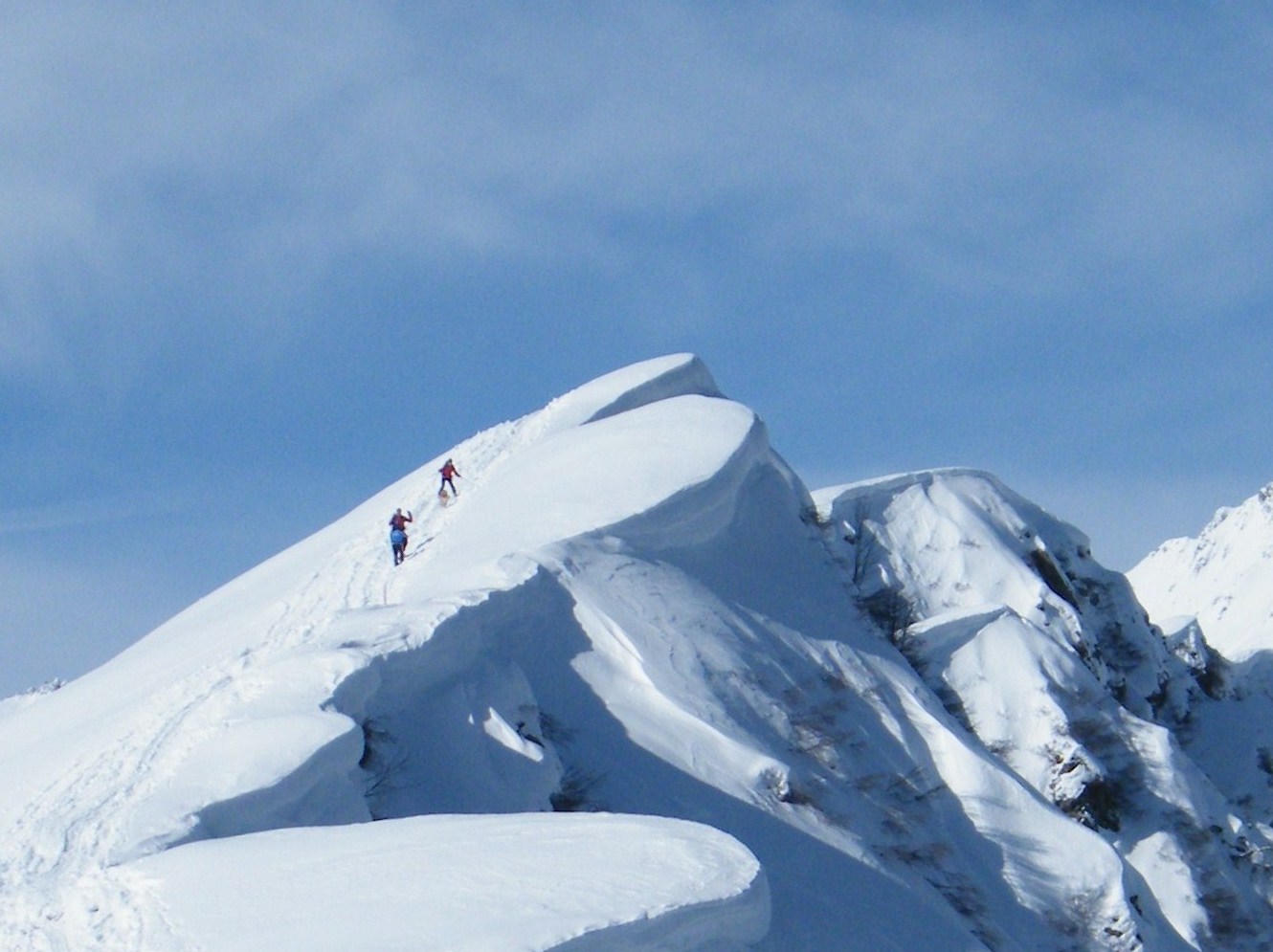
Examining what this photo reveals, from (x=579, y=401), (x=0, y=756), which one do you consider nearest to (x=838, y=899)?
(x=0, y=756)

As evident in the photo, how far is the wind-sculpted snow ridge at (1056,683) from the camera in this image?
2316 centimetres

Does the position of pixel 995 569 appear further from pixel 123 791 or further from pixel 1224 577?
pixel 1224 577

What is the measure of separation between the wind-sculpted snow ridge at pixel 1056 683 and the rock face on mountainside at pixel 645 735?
0.07 meters

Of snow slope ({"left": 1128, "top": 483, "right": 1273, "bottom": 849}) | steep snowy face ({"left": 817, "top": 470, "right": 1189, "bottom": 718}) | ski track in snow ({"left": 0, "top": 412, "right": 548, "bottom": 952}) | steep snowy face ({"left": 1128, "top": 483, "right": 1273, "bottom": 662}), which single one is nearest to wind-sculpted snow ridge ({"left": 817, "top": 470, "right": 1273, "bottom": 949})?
steep snowy face ({"left": 817, "top": 470, "right": 1189, "bottom": 718})

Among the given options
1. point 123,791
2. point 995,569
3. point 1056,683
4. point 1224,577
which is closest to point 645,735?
point 123,791

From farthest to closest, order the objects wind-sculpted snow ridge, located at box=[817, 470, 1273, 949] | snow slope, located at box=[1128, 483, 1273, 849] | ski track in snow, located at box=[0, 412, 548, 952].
Answer: snow slope, located at box=[1128, 483, 1273, 849], wind-sculpted snow ridge, located at box=[817, 470, 1273, 949], ski track in snow, located at box=[0, 412, 548, 952]

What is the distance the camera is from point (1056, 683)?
24.9 metres

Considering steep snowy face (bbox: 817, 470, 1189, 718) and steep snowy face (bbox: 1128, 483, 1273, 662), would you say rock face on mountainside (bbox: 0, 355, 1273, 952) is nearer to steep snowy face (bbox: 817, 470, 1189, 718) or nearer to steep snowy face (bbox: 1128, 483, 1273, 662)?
steep snowy face (bbox: 817, 470, 1189, 718)

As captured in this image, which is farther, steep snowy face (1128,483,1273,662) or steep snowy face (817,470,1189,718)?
steep snowy face (1128,483,1273,662)

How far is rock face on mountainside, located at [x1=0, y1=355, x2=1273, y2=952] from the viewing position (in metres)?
9.76

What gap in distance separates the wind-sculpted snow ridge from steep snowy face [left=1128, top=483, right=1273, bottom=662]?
4749cm

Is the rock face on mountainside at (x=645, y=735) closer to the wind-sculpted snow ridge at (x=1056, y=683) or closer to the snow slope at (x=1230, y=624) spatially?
the wind-sculpted snow ridge at (x=1056, y=683)

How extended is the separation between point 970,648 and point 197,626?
1247 centimetres

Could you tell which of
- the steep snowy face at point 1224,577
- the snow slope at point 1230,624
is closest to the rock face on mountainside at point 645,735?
the snow slope at point 1230,624
